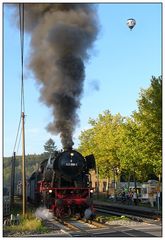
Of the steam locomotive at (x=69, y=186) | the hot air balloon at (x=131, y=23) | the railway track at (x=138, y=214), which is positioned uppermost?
the hot air balloon at (x=131, y=23)

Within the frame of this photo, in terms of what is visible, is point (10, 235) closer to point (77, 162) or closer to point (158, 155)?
point (77, 162)

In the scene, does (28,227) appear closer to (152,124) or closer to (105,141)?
(152,124)

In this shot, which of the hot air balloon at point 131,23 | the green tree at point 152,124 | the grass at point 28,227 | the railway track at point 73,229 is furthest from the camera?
the green tree at point 152,124

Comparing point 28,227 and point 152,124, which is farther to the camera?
point 152,124

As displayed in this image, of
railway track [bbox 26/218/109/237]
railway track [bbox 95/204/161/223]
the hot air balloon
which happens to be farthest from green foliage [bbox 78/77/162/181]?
railway track [bbox 26/218/109/237]

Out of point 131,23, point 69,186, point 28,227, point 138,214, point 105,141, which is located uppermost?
point 131,23

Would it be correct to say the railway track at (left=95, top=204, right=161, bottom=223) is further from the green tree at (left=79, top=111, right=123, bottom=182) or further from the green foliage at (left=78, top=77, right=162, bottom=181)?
the green tree at (left=79, top=111, right=123, bottom=182)

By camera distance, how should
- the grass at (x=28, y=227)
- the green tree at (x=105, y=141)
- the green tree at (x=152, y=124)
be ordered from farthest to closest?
the green tree at (x=105, y=141) → the green tree at (x=152, y=124) → the grass at (x=28, y=227)

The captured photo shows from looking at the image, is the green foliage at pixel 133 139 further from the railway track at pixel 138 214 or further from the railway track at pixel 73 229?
the railway track at pixel 73 229

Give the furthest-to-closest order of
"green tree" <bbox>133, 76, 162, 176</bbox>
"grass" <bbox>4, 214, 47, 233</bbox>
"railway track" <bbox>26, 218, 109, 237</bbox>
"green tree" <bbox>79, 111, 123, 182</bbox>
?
"green tree" <bbox>79, 111, 123, 182</bbox>, "green tree" <bbox>133, 76, 162, 176</bbox>, "grass" <bbox>4, 214, 47, 233</bbox>, "railway track" <bbox>26, 218, 109, 237</bbox>

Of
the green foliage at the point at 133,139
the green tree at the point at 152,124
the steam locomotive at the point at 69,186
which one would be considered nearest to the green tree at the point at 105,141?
the green foliage at the point at 133,139

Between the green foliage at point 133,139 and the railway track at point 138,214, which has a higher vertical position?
the green foliage at point 133,139

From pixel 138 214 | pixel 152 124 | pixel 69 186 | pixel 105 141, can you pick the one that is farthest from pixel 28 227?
pixel 105 141

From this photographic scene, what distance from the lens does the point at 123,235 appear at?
15.1m
